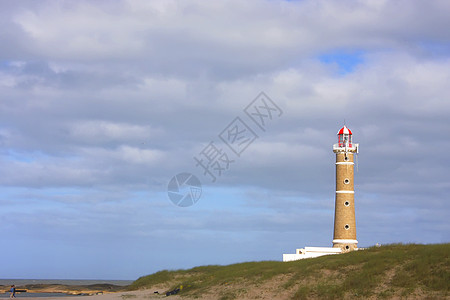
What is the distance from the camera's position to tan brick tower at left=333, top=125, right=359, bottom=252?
66.7 m

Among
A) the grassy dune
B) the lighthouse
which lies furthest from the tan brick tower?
the grassy dune

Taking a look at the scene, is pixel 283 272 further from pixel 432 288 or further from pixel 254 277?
pixel 432 288

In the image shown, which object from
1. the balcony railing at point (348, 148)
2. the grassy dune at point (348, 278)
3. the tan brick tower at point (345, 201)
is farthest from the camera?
the balcony railing at point (348, 148)

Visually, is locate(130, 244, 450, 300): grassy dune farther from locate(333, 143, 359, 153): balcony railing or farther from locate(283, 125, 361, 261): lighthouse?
locate(333, 143, 359, 153): balcony railing

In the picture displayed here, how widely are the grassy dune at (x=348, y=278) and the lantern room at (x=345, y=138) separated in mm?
25205

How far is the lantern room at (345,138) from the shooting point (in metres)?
69.9

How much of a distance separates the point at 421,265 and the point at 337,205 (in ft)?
96.6

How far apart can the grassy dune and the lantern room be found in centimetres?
2521

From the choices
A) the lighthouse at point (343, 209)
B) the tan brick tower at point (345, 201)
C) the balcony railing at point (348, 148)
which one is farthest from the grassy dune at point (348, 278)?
the balcony railing at point (348, 148)

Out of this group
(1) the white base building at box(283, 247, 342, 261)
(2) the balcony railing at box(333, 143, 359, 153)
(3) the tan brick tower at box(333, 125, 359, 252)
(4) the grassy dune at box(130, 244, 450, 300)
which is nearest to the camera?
(4) the grassy dune at box(130, 244, 450, 300)

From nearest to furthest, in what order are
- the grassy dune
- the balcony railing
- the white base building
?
the grassy dune < the white base building < the balcony railing

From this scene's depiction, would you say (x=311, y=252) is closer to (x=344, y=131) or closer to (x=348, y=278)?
(x=344, y=131)

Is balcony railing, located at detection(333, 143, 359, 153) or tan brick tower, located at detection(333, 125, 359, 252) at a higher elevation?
balcony railing, located at detection(333, 143, 359, 153)

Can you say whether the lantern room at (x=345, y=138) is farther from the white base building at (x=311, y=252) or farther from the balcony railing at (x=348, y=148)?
the white base building at (x=311, y=252)
